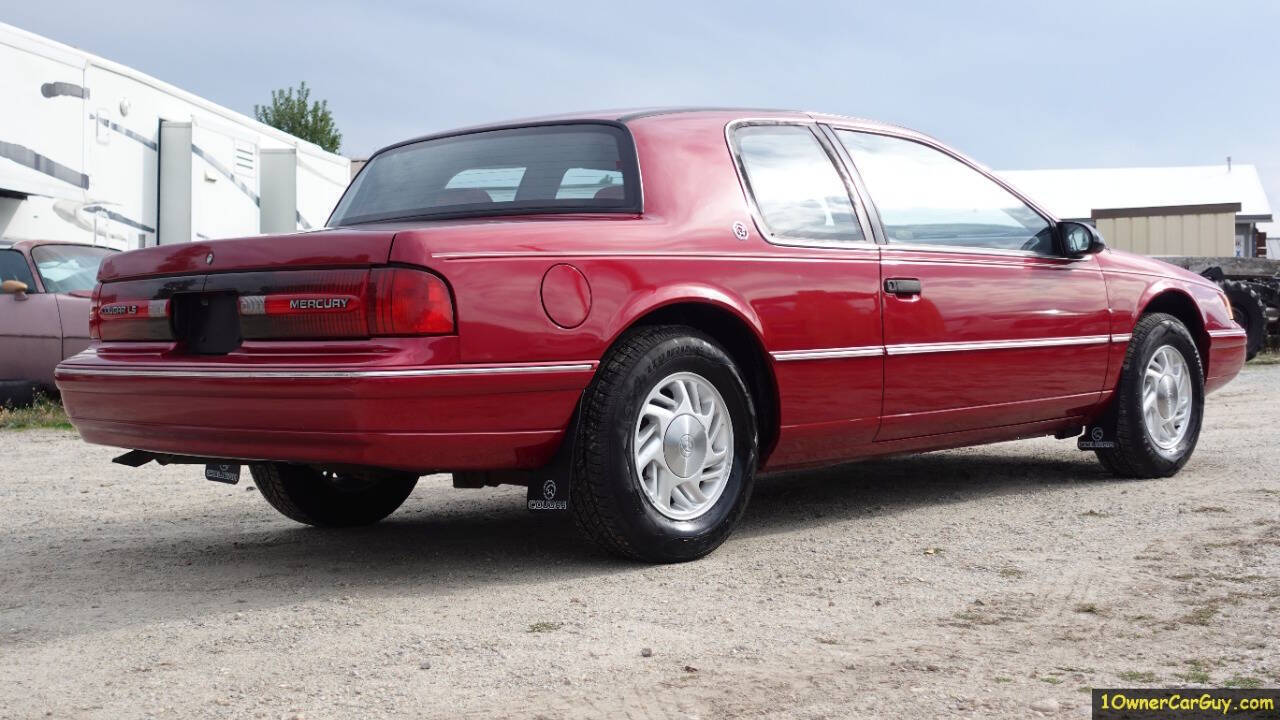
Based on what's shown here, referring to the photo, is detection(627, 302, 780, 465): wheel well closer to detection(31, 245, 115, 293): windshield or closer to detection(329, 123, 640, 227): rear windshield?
detection(329, 123, 640, 227): rear windshield

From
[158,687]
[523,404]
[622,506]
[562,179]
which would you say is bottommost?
[158,687]

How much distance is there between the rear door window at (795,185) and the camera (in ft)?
16.0

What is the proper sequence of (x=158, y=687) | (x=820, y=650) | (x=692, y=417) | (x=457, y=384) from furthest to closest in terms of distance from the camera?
(x=692, y=417) → (x=457, y=384) → (x=820, y=650) → (x=158, y=687)

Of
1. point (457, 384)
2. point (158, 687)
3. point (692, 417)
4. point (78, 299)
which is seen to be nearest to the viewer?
point (158, 687)

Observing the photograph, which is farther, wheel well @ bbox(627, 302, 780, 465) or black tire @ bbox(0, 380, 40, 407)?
black tire @ bbox(0, 380, 40, 407)

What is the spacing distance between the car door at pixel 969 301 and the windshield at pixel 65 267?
7.07 m

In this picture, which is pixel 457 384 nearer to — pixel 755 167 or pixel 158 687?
pixel 158 687

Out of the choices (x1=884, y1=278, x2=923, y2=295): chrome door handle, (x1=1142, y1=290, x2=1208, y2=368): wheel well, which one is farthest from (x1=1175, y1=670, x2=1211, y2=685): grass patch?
(x1=1142, y1=290, x2=1208, y2=368): wheel well

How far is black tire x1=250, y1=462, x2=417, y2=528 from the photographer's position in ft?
17.1

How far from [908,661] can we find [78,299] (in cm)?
864

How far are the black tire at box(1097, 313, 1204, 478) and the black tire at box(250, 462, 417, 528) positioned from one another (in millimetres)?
2998

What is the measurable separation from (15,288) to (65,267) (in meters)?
0.67

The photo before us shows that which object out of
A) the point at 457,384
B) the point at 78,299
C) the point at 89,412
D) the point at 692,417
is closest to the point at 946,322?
the point at 692,417

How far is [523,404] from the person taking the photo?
407 cm
